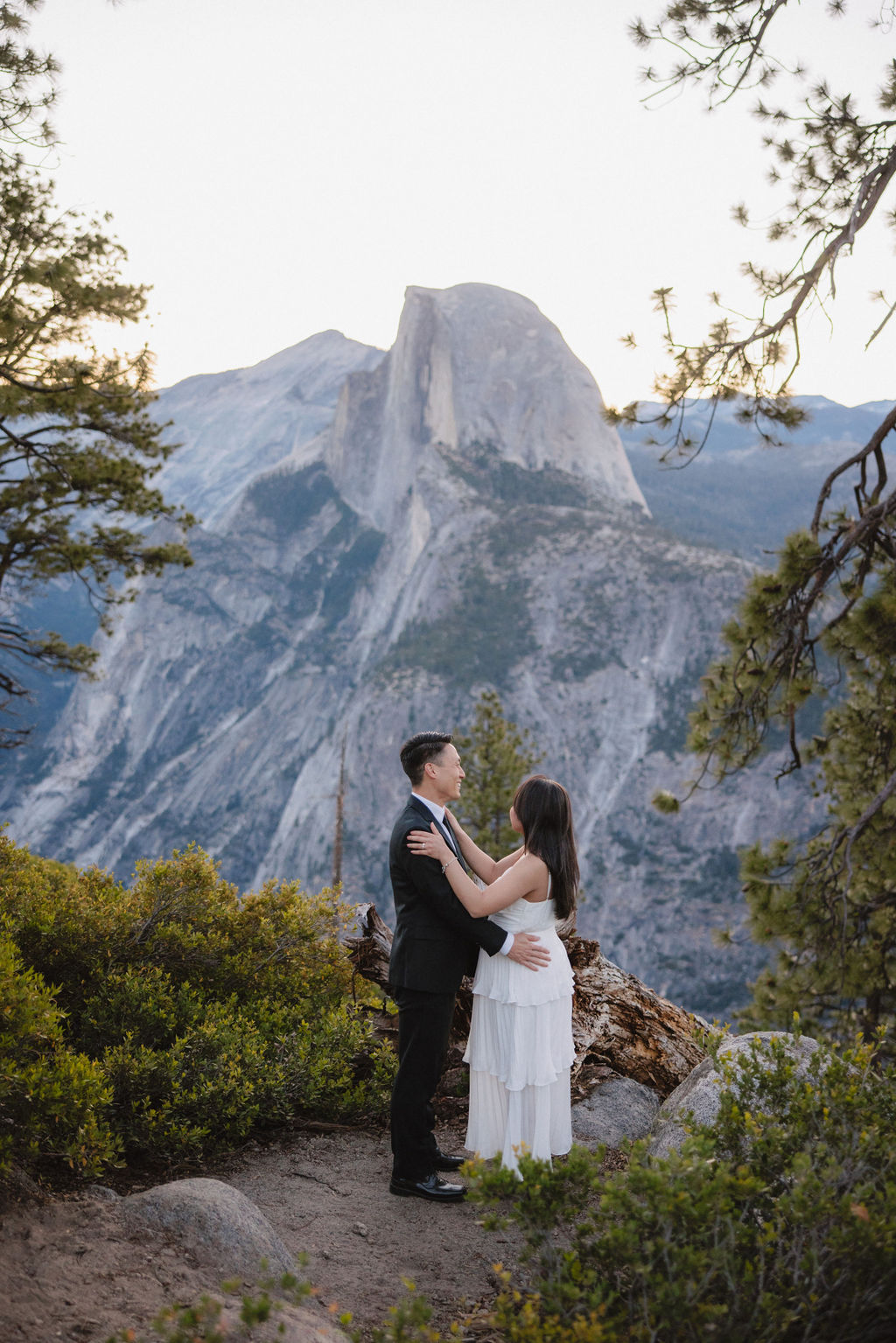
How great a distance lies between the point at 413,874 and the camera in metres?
4.00

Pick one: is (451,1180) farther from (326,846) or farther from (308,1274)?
(326,846)

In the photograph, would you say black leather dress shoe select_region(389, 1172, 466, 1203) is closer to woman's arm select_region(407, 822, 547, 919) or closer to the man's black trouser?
the man's black trouser

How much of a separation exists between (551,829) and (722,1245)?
1.82 meters

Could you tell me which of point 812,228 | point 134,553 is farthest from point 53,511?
point 812,228

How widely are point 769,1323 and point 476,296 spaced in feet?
405

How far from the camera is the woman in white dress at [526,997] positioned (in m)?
3.94

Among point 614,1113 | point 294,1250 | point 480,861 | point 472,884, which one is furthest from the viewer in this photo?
point 614,1113

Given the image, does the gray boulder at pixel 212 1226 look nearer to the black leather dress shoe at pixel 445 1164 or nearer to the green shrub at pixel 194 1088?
the green shrub at pixel 194 1088

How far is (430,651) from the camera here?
86750 mm

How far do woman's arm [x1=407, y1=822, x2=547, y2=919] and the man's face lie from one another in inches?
10.0

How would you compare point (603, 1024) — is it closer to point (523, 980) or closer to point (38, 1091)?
point (523, 980)

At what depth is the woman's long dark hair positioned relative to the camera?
13.1 feet

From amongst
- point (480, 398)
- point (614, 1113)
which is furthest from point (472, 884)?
point (480, 398)

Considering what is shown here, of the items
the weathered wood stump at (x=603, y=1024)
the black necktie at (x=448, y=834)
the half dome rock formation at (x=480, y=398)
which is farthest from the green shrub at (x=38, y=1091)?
the half dome rock formation at (x=480, y=398)
